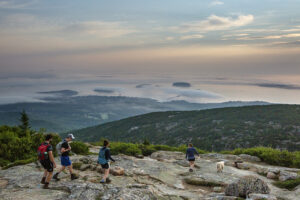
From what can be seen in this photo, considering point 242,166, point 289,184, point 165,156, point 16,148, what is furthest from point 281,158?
point 16,148

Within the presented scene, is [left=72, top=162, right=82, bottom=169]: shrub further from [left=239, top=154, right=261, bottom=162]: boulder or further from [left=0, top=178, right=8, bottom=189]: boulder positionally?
[left=239, top=154, right=261, bottom=162]: boulder

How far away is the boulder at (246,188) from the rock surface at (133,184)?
6 cm

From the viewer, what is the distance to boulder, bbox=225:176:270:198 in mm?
13633

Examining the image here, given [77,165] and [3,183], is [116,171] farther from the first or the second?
[3,183]

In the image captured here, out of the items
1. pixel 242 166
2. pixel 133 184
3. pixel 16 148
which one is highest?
pixel 133 184

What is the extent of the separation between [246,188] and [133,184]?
6.56 metres

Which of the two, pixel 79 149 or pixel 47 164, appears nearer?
pixel 47 164

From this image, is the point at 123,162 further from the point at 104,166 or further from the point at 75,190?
the point at 75,190

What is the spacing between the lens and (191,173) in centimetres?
1875

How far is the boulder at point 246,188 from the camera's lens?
13633 mm

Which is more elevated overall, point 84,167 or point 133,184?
point 133,184

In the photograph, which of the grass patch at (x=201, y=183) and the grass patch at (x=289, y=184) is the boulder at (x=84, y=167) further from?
the grass patch at (x=289, y=184)

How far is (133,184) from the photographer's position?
14289 millimetres

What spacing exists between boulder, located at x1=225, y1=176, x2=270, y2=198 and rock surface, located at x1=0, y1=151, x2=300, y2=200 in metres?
0.06
